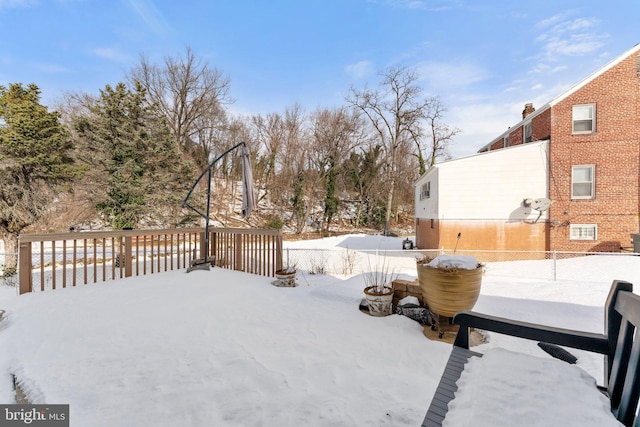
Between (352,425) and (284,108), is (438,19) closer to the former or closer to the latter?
(352,425)

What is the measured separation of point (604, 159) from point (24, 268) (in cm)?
1583

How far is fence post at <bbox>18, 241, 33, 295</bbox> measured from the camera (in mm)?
4465

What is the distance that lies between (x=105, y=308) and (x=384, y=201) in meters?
22.1

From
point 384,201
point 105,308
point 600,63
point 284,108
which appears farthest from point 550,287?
A: point 284,108

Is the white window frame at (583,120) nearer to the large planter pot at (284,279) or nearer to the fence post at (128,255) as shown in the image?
the large planter pot at (284,279)

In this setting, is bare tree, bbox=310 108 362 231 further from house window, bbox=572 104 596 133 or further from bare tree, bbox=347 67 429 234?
house window, bbox=572 104 596 133

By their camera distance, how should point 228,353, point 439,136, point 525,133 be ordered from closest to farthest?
point 228,353 → point 525,133 → point 439,136

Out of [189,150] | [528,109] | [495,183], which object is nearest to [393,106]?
[528,109]

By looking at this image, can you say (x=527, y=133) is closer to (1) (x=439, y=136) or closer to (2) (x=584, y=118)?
(2) (x=584, y=118)

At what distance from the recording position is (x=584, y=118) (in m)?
9.86

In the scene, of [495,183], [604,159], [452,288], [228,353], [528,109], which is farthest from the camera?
[528,109]

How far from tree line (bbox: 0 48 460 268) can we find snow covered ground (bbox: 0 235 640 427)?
6995 mm

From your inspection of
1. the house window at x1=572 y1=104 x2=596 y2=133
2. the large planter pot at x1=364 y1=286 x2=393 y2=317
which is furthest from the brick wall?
the large planter pot at x1=364 y1=286 x2=393 y2=317

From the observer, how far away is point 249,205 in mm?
5949
